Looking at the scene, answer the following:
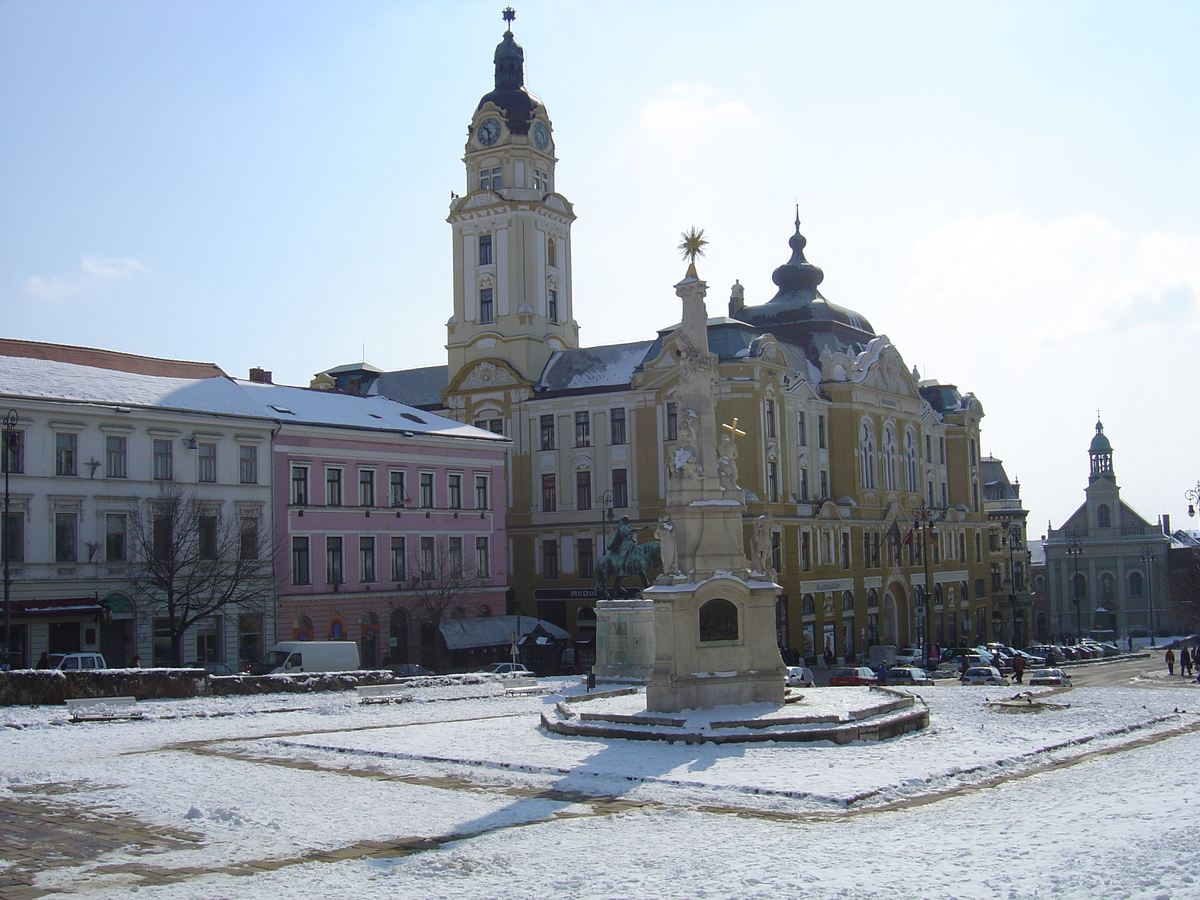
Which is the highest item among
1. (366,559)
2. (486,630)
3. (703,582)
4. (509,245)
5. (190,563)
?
(509,245)

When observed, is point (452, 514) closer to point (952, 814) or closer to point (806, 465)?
point (806, 465)

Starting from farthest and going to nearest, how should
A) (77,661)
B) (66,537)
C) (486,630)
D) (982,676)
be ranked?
(486,630) → (982,676) → (66,537) → (77,661)

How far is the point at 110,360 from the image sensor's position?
1912 inches

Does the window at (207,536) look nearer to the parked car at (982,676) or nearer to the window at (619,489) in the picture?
the window at (619,489)

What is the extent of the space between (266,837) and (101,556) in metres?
30.5

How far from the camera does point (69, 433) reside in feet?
141

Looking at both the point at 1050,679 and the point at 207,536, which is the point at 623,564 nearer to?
the point at 1050,679

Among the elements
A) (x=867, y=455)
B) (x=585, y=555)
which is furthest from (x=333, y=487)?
(x=867, y=455)

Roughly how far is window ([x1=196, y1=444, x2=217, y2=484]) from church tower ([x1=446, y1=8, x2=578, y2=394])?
24.4 meters

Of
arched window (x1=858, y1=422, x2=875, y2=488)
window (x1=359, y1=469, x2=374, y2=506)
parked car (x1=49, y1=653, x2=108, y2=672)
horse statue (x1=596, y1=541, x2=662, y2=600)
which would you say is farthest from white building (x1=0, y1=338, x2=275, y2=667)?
arched window (x1=858, y1=422, x2=875, y2=488)

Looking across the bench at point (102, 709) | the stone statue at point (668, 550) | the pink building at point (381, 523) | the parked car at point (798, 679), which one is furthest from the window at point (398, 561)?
the stone statue at point (668, 550)

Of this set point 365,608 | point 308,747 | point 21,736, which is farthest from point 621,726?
point 365,608

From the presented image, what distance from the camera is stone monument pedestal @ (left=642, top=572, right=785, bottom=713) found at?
86.7ft

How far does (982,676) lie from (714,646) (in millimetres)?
19685
